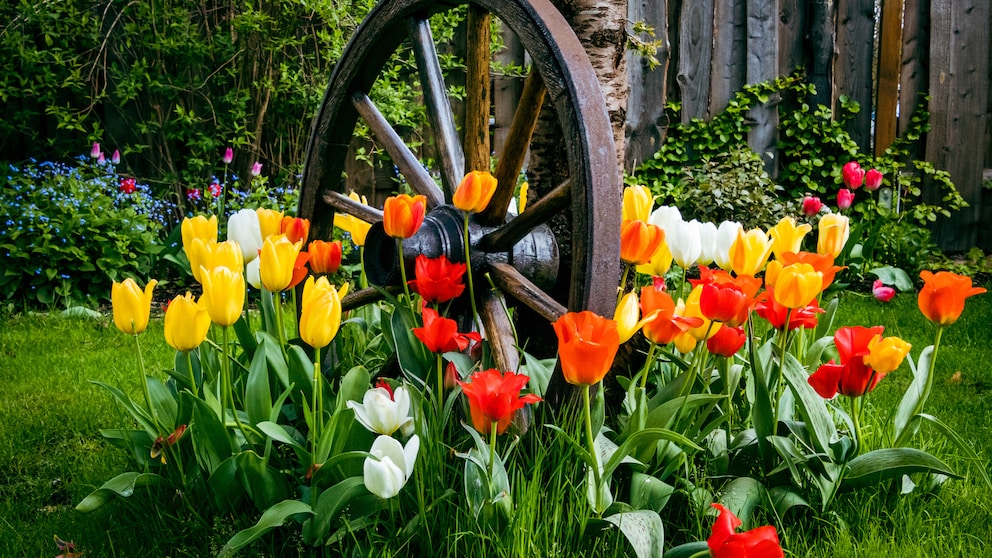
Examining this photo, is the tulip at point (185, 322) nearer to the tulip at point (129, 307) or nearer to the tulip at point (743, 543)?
the tulip at point (129, 307)

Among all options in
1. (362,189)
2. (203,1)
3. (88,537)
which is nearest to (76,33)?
(203,1)

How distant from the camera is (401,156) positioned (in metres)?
2.10

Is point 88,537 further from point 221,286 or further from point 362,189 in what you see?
point 362,189

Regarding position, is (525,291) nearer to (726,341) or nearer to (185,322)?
(726,341)

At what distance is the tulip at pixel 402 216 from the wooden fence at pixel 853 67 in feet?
10.8

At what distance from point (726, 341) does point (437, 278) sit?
0.54 m

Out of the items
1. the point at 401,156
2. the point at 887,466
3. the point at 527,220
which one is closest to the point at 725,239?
the point at 527,220

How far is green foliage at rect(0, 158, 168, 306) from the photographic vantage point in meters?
3.74

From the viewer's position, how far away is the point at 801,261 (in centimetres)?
163

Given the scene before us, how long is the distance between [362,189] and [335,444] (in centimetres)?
340

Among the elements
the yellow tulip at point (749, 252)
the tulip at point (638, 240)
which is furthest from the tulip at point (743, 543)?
the yellow tulip at point (749, 252)

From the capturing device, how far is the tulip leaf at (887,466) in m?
1.49

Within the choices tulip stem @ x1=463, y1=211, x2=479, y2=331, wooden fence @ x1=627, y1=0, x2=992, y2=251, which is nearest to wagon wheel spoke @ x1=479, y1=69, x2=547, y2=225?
tulip stem @ x1=463, y1=211, x2=479, y2=331

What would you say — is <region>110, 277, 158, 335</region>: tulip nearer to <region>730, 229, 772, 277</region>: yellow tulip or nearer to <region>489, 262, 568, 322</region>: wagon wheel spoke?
<region>489, 262, 568, 322</region>: wagon wheel spoke
